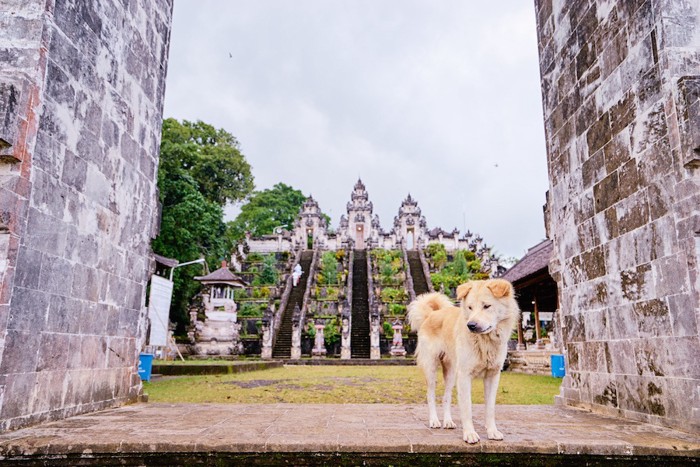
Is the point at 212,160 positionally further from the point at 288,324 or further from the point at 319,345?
the point at 319,345

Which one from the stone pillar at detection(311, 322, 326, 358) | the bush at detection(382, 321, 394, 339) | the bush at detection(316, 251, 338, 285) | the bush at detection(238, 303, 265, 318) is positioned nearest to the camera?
the stone pillar at detection(311, 322, 326, 358)

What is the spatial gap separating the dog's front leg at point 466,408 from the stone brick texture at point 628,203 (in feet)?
5.42

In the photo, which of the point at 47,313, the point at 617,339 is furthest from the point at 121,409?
the point at 617,339

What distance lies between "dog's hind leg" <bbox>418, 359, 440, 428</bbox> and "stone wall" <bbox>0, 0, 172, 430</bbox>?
2978 millimetres

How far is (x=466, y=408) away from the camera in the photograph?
3146mm

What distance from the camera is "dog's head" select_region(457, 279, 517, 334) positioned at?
3.08m

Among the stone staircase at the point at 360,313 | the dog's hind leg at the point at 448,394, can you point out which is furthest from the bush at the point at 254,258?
the dog's hind leg at the point at 448,394

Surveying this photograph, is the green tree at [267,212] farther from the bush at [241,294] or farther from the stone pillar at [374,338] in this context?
the stone pillar at [374,338]

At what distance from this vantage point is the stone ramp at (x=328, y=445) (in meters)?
2.93

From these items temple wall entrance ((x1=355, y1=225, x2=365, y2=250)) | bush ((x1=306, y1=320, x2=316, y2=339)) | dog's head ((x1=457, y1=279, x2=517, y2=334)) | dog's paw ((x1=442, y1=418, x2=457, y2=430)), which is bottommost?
dog's paw ((x1=442, y1=418, x2=457, y2=430))

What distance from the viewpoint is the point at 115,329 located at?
482 centimetres

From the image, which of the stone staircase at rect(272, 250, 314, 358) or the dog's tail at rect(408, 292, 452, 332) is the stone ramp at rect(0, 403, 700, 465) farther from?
the stone staircase at rect(272, 250, 314, 358)

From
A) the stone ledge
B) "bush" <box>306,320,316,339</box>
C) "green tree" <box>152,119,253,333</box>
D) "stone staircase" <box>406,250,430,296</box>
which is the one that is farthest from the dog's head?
"stone staircase" <box>406,250,430,296</box>

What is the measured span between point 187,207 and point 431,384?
19748 mm
